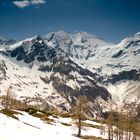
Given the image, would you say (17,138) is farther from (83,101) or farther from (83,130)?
(83,130)

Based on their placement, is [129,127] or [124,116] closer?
[129,127]

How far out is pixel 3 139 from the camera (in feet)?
106

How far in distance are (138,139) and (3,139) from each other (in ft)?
363

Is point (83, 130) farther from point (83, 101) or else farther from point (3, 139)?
point (3, 139)

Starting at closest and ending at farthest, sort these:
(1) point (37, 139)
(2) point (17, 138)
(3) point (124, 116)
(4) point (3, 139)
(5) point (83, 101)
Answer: (4) point (3, 139)
(2) point (17, 138)
(1) point (37, 139)
(5) point (83, 101)
(3) point (124, 116)

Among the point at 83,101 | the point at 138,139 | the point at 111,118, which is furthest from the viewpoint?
the point at 138,139

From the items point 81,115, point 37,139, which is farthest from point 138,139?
point 37,139

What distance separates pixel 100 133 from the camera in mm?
A: 110188

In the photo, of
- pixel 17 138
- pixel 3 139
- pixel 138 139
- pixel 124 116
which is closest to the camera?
pixel 3 139

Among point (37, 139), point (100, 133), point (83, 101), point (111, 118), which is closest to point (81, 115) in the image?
point (83, 101)

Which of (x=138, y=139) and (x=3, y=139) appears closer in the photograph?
(x=3, y=139)

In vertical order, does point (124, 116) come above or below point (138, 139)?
above

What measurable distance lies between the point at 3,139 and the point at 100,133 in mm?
80795

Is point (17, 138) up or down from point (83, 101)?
down
